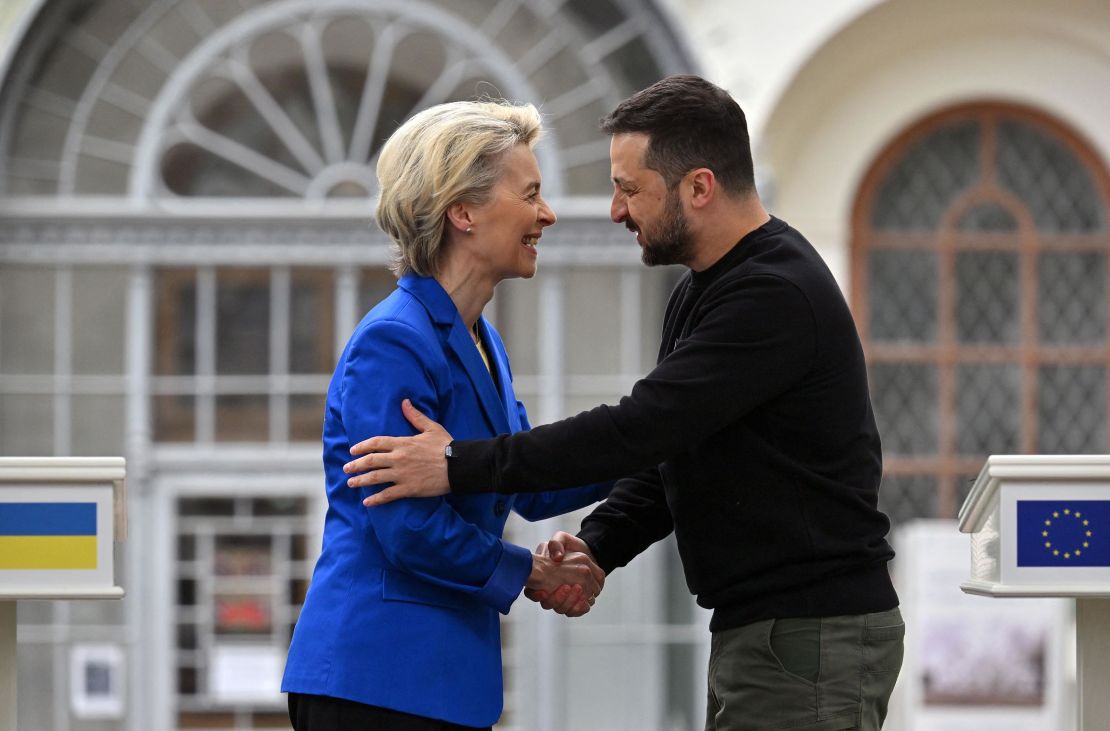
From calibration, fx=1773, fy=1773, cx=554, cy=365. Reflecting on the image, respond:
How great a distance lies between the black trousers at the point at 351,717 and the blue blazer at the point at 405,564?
25 millimetres

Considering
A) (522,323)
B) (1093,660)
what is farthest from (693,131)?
(522,323)

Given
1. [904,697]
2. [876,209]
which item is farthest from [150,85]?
[904,697]

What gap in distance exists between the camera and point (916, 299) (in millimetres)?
9297

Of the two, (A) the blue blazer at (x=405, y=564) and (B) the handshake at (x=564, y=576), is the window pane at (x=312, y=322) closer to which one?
(B) the handshake at (x=564, y=576)

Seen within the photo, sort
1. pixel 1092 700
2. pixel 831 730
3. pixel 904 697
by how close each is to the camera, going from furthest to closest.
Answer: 1. pixel 904 697
2. pixel 1092 700
3. pixel 831 730

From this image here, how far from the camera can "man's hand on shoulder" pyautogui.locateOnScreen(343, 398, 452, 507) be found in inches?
121

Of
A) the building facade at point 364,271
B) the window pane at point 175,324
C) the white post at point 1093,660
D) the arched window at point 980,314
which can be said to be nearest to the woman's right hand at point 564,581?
the white post at point 1093,660

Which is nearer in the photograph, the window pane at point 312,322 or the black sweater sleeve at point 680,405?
the black sweater sleeve at point 680,405

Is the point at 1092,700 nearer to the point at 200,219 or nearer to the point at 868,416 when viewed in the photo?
the point at 868,416

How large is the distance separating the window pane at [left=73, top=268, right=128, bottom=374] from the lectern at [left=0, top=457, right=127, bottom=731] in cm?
599

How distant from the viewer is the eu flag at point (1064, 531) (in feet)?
11.1

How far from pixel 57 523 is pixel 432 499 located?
82 centimetres

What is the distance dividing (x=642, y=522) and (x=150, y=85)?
20.6 feet

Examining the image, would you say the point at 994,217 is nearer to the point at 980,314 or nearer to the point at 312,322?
the point at 980,314
